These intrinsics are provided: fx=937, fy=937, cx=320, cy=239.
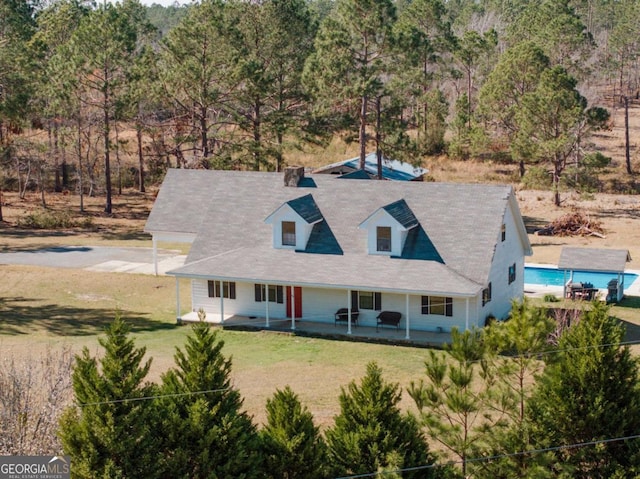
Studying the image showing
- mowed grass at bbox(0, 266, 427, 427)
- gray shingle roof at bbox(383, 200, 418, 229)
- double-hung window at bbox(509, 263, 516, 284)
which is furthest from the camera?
double-hung window at bbox(509, 263, 516, 284)

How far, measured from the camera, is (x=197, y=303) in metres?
36.7

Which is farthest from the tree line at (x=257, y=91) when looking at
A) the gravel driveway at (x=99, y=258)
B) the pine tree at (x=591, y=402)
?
the pine tree at (x=591, y=402)

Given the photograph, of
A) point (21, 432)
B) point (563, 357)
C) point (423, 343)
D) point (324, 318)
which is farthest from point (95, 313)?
point (563, 357)

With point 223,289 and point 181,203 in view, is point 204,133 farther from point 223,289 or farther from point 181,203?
point 223,289

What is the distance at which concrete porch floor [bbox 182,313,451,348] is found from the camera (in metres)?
32.8

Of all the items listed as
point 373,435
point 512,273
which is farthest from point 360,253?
point 373,435

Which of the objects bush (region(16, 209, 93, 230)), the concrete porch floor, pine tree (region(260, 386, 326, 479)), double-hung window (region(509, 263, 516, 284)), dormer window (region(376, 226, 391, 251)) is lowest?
the concrete porch floor

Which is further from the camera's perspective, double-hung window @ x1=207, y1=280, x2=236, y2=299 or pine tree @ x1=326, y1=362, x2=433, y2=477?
double-hung window @ x1=207, y1=280, x2=236, y2=299

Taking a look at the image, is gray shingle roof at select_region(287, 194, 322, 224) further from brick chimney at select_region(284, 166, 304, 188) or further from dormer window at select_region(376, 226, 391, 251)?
dormer window at select_region(376, 226, 391, 251)

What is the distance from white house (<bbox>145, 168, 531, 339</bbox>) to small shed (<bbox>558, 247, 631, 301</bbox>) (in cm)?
181

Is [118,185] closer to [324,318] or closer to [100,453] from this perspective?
[324,318]

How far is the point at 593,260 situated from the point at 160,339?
18120 mm

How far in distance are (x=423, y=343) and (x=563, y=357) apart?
1316 cm

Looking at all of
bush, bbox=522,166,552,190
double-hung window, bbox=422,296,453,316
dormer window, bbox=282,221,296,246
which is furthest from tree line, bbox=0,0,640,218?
double-hung window, bbox=422,296,453,316
